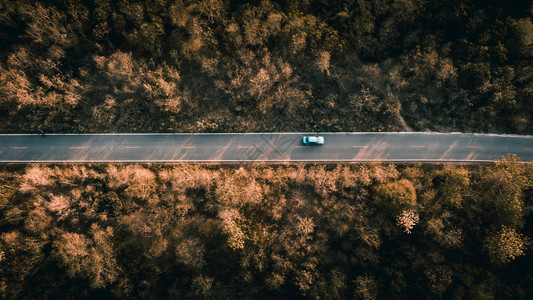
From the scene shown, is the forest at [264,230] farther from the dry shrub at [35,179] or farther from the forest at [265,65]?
the forest at [265,65]

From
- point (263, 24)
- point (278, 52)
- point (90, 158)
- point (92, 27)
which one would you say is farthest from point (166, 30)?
point (90, 158)

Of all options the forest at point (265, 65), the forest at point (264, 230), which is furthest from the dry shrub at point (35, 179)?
the forest at point (265, 65)

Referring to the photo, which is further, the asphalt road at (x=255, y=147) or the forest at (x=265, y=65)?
the asphalt road at (x=255, y=147)

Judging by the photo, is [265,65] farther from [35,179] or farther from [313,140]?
[35,179]

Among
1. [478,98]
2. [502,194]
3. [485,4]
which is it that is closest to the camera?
[502,194]

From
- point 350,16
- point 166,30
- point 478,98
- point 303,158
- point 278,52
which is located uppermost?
point 166,30

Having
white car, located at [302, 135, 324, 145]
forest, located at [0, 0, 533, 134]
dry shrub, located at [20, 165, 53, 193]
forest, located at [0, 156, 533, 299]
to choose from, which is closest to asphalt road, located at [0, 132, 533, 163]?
white car, located at [302, 135, 324, 145]

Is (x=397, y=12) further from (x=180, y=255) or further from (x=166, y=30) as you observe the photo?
(x=180, y=255)

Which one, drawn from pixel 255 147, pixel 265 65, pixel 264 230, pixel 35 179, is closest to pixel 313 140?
pixel 255 147
